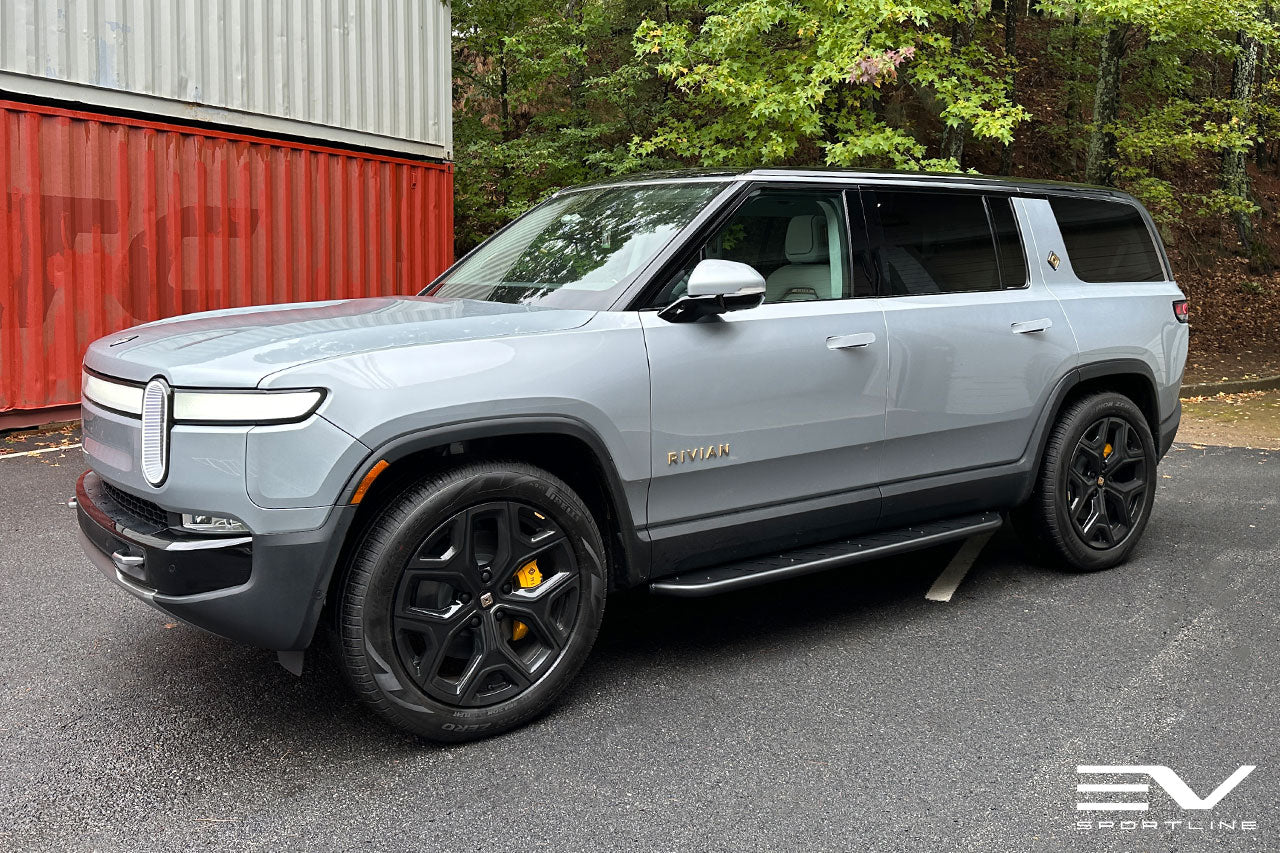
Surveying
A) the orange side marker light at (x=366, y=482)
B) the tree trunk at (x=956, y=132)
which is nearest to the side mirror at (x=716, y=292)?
the orange side marker light at (x=366, y=482)

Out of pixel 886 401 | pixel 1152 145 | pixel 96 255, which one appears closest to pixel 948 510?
pixel 886 401

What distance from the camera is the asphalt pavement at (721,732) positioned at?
2.80m

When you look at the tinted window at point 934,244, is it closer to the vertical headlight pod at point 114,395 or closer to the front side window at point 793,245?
the front side window at point 793,245

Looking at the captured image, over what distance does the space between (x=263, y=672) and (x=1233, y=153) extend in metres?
22.2

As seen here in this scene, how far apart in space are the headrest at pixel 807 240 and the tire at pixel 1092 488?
1533mm

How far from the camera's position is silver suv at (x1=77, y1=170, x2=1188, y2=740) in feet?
9.69

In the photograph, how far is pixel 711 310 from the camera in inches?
143

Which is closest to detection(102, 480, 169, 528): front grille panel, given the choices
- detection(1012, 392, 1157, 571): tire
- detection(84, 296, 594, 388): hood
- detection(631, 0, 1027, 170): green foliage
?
detection(84, 296, 594, 388): hood

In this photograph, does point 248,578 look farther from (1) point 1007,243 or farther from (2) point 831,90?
(2) point 831,90

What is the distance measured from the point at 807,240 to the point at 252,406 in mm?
2210

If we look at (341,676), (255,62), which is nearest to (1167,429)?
(341,676)

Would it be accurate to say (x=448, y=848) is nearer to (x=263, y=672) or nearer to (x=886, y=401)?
(x=263, y=672)

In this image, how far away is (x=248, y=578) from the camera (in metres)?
2.91

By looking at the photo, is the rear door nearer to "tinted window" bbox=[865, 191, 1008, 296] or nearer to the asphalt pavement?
"tinted window" bbox=[865, 191, 1008, 296]
